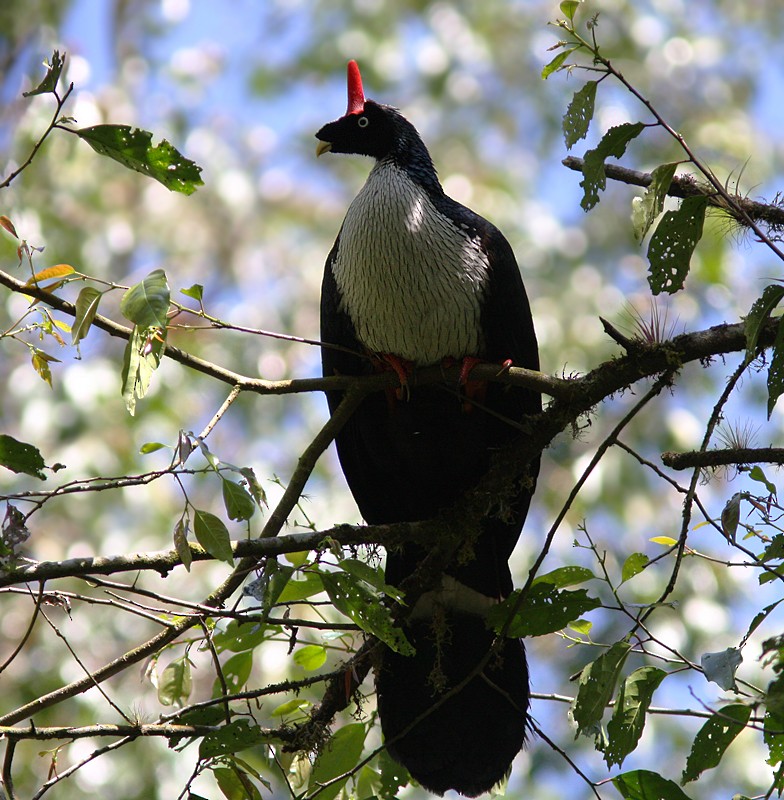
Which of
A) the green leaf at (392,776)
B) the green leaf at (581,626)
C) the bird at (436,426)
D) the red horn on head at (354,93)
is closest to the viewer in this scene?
the green leaf at (581,626)

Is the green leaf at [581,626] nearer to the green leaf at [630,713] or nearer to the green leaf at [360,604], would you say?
the green leaf at [630,713]

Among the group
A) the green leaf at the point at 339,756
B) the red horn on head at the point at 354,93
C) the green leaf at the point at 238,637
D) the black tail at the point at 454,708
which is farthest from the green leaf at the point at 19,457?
the red horn on head at the point at 354,93

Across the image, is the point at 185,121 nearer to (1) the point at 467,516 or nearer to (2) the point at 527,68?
(2) the point at 527,68

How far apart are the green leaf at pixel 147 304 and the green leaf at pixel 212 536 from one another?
0.44 metres

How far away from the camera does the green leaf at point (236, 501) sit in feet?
7.47

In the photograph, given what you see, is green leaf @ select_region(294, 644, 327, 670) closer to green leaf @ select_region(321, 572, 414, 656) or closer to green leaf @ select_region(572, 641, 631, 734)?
green leaf @ select_region(321, 572, 414, 656)

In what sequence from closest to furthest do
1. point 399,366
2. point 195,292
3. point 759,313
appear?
point 759,313, point 195,292, point 399,366

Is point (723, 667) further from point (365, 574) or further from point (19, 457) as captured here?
point (19, 457)

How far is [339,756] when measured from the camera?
287 centimetres

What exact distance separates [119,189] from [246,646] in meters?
9.30

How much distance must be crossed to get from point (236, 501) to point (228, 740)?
1.93 ft

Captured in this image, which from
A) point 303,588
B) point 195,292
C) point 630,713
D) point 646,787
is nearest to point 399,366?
point 303,588

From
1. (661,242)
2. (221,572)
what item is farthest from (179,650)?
(661,242)

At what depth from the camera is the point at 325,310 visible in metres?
3.74
